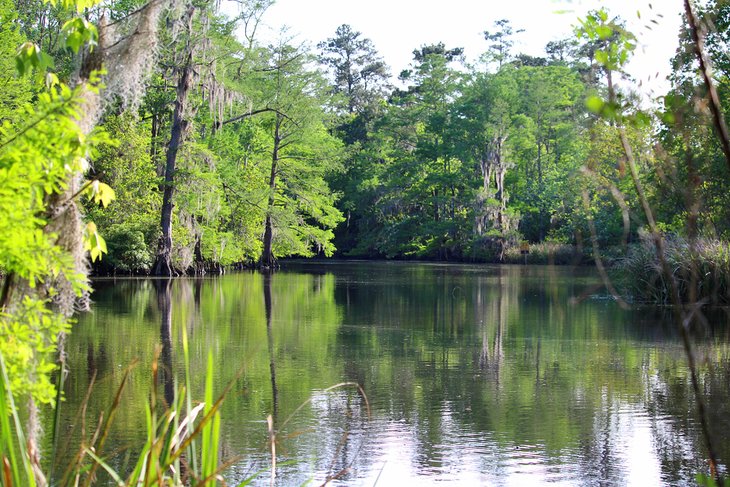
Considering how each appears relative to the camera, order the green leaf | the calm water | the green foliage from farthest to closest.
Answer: the calm water, the green foliage, the green leaf

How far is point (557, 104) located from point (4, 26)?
36.8 meters

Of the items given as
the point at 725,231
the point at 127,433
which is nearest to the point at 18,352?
the point at 127,433

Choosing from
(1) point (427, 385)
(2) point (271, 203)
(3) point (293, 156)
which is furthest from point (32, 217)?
(3) point (293, 156)

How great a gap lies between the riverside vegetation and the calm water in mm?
581

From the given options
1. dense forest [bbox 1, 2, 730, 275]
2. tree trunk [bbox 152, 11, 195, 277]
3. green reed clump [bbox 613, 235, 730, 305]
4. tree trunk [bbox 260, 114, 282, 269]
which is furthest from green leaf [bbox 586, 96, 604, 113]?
tree trunk [bbox 260, 114, 282, 269]

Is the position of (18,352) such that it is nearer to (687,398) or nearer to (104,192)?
(104,192)

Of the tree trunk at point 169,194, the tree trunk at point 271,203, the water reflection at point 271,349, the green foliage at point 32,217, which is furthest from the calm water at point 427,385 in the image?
the tree trunk at point 271,203

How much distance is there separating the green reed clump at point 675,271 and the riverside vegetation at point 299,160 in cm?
5

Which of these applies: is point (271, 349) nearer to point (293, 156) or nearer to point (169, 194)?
point (169, 194)

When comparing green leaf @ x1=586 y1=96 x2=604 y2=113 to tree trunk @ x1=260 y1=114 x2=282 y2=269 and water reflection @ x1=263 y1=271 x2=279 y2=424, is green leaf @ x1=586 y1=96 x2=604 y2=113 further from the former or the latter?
tree trunk @ x1=260 y1=114 x2=282 y2=269

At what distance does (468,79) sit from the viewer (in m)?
51.9

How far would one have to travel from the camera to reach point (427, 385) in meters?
10.1

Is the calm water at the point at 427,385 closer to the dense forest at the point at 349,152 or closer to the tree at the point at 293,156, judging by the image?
the dense forest at the point at 349,152

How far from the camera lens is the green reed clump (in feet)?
62.3
